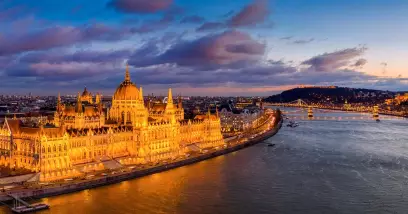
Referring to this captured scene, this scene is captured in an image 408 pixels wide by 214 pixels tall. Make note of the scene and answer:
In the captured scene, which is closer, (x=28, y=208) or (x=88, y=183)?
(x=28, y=208)

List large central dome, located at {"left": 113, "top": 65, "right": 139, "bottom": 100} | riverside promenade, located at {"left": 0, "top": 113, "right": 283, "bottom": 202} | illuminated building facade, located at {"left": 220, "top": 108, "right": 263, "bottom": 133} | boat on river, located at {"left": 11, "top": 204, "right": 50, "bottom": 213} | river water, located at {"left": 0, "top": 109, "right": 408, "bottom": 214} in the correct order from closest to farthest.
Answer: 1. boat on river, located at {"left": 11, "top": 204, "right": 50, "bottom": 213}
2. river water, located at {"left": 0, "top": 109, "right": 408, "bottom": 214}
3. riverside promenade, located at {"left": 0, "top": 113, "right": 283, "bottom": 202}
4. large central dome, located at {"left": 113, "top": 65, "right": 139, "bottom": 100}
5. illuminated building facade, located at {"left": 220, "top": 108, "right": 263, "bottom": 133}

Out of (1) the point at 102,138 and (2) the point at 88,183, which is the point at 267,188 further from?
(1) the point at 102,138

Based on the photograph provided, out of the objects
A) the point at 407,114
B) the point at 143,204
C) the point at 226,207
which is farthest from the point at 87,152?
the point at 407,114

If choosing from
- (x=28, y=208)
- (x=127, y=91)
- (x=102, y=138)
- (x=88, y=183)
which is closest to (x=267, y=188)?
(x=88, y=183)

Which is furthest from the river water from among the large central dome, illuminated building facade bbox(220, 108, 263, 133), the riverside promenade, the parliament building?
illuminated building facade bbox(220, 108, 263, 133)

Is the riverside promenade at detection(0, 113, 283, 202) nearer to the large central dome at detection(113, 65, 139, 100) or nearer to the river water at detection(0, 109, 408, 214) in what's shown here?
the river water at detection(0, 109, 408, 214)
